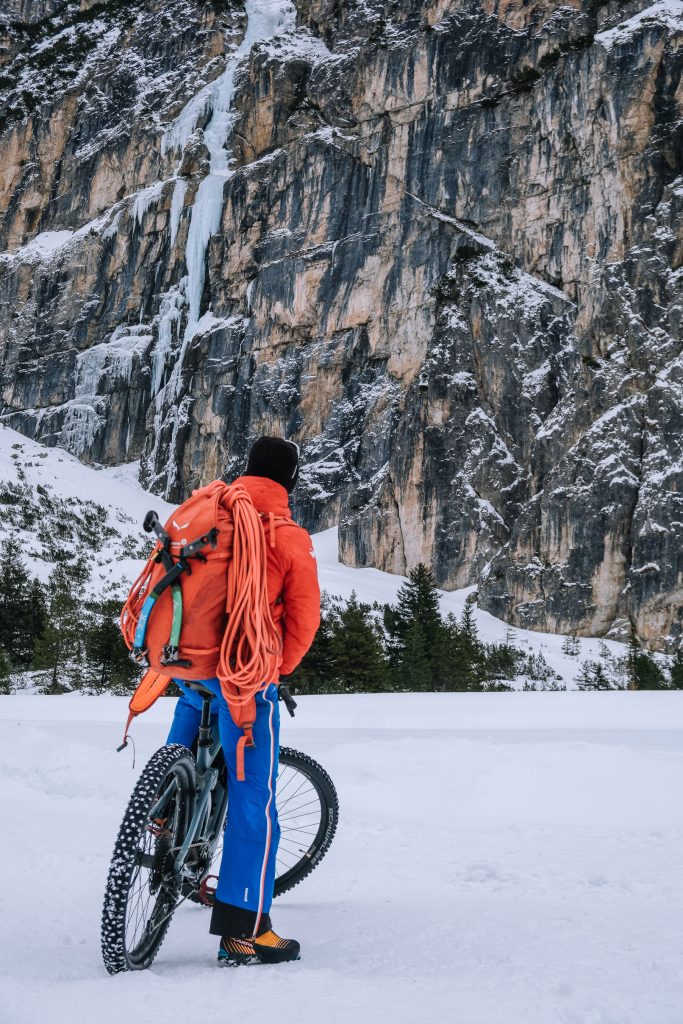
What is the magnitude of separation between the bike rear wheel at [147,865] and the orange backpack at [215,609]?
25cm

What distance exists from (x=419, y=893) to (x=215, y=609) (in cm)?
144

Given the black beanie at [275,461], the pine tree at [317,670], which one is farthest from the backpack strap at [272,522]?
the pine tree at [317,670]

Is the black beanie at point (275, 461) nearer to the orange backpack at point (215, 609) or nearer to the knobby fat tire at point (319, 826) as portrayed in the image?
the orange backpack at point (215, 609)

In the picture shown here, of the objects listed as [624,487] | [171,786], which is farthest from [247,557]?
[624,487]

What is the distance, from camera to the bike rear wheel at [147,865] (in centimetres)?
217

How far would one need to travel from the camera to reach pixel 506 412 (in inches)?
2477

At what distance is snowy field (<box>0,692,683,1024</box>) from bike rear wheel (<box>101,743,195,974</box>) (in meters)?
0.10

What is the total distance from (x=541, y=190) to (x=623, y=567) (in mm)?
32410

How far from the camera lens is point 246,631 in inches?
96.5

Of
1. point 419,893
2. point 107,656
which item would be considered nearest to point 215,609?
point 419,893

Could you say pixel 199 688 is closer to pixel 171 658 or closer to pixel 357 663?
Result: pixel 171 658

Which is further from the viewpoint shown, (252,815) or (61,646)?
(61,646)

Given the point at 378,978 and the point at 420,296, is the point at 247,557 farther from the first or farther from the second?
the point at 420,296

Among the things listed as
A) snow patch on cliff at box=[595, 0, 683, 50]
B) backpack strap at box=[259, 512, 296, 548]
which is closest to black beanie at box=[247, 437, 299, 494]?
backpack strap at box=[259, 512, 296, 548]
